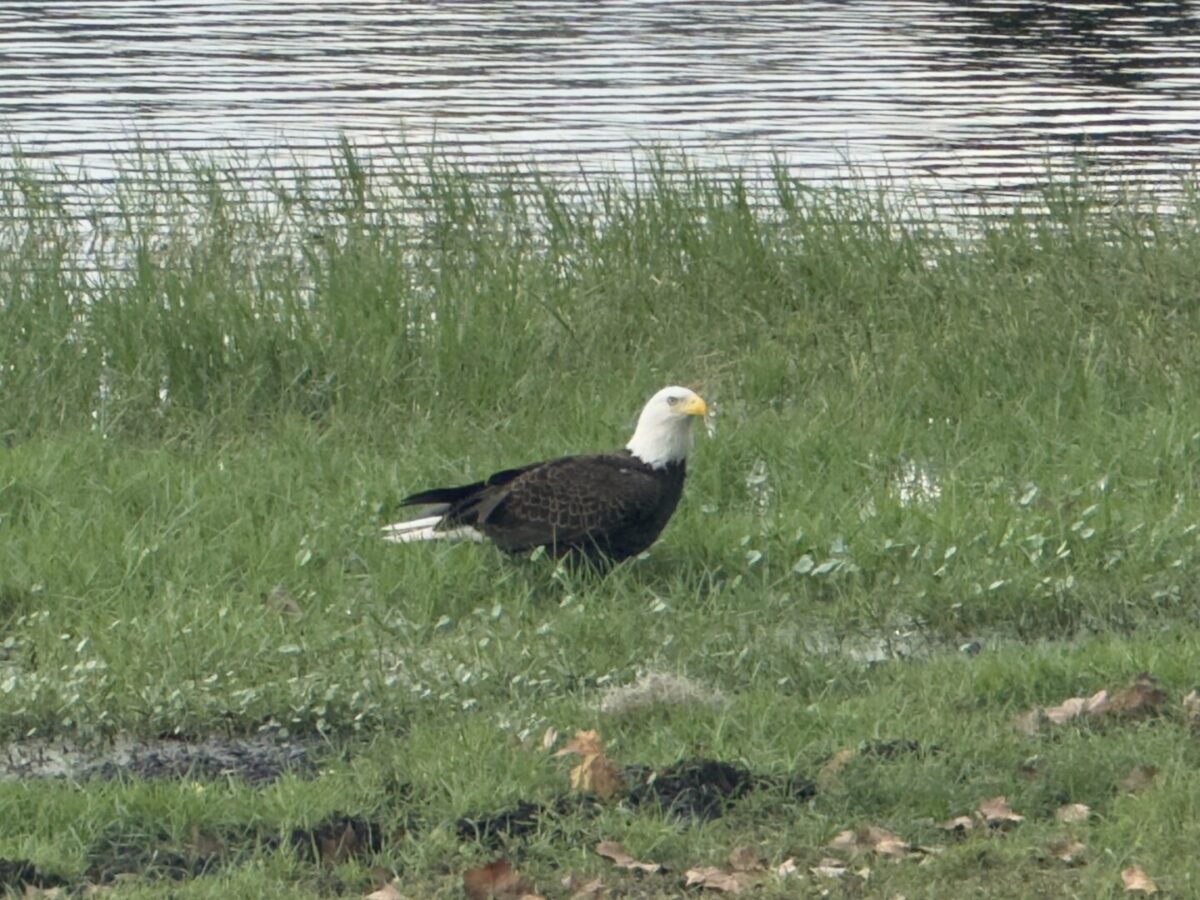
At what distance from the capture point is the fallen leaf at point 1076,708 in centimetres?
568

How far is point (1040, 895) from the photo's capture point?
462 cm

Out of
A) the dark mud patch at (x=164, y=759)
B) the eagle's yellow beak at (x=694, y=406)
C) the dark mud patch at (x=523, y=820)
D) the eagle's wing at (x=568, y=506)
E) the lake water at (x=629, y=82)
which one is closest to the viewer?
the dark mud patch at (x=523, y=820)

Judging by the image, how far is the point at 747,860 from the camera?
483 centimetres

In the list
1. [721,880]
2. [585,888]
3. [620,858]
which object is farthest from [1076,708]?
[585,888]

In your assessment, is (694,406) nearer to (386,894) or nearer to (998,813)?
(998,813)

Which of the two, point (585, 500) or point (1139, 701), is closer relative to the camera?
point (1139, 701)

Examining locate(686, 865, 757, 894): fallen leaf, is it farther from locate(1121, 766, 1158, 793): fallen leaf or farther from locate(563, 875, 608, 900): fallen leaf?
locate(1121, 766, 1158, 793): fallen leaf

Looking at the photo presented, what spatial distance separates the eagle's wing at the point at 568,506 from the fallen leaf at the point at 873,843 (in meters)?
2.25

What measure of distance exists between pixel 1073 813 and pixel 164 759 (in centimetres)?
247

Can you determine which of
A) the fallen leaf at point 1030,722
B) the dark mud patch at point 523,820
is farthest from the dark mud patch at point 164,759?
the fallen leaf at point 1030,722

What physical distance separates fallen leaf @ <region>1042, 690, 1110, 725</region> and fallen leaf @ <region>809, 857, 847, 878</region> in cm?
110

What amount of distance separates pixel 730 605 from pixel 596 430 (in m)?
2.29

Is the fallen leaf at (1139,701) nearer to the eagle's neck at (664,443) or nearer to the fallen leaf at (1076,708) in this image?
the fallen leaf at (1076,708)

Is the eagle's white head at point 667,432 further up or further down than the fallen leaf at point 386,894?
further up
